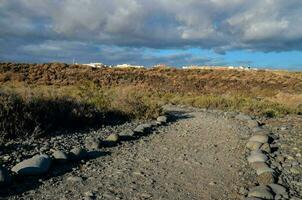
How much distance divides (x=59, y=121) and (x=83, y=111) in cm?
101

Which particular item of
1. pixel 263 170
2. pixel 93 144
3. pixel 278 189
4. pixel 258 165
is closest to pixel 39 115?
pixel 93 144

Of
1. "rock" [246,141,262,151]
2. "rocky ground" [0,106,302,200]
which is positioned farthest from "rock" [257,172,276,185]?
"rock" [246,141,262,151]

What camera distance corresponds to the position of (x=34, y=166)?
7.93 m

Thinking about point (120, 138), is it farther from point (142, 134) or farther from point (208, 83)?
point (208, 83)

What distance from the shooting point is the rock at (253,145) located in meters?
11.6

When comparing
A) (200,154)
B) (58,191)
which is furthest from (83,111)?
(58,191)

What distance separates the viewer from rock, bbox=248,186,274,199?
724cm

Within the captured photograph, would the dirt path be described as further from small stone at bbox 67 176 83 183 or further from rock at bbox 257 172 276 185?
rock at bbox 257 172 276 185

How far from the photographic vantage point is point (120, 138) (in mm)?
11891

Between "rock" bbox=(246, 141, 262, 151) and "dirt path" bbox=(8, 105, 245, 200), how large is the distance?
0.77 ft

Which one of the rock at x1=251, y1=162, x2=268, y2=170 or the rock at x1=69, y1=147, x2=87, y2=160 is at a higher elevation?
the rock at x1=69, y1=147, x2=87, y2=160

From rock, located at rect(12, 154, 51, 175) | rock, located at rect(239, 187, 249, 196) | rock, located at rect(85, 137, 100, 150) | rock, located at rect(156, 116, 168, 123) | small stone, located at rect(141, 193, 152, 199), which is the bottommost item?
rock, located at rect(156, 116, 168, 123)

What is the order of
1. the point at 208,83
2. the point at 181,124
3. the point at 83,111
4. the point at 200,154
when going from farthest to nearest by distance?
1. the point at 208,83
2. the point at 181,124
3. the point at 83,111
4. the point at 200,154

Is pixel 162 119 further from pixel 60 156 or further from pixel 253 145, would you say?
pixel 60 156
